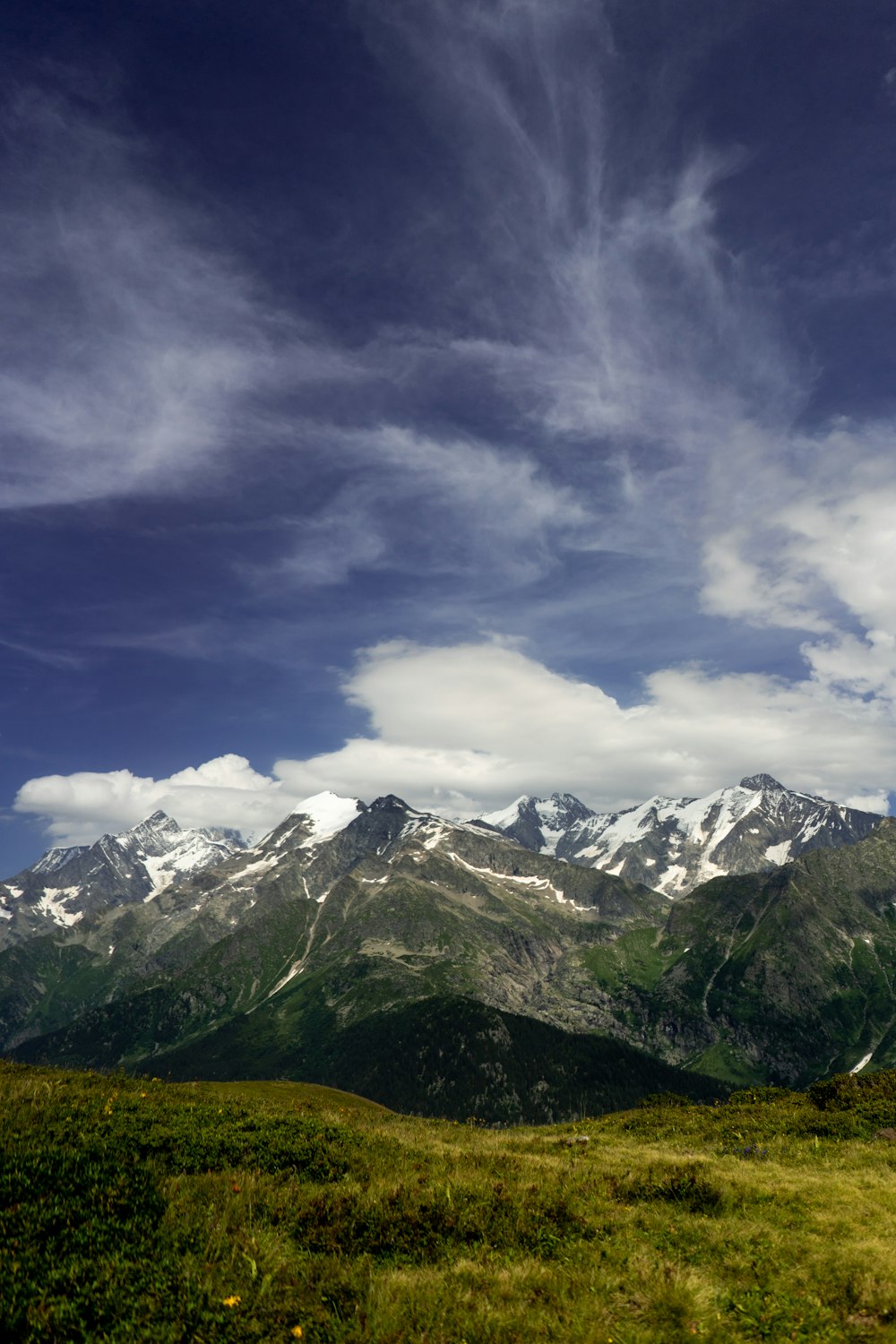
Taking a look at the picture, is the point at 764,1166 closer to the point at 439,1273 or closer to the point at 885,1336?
the point at 885,1336

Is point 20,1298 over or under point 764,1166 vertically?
over

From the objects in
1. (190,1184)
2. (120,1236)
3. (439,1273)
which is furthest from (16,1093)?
(439,1273)

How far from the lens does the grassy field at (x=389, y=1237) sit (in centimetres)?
1049

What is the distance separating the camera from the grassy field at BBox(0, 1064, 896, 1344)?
1049 centimetres

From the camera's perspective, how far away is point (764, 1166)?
22719mm

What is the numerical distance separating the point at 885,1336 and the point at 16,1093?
21640 mm

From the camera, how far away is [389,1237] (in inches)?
540

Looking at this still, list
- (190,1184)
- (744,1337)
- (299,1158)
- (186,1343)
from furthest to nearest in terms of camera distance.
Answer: (299,1158)
(190,1184)
(744,1337)
(186,1343)

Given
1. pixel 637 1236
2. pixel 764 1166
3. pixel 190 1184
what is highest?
pixel 190 1184

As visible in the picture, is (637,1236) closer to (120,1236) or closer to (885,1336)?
(885,1336)

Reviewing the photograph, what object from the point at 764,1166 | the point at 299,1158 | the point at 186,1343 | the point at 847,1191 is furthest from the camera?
the point at 764,1166

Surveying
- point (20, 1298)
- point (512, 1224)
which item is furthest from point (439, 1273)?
point (20, 1298)

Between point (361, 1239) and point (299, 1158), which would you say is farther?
point (299, 1158)

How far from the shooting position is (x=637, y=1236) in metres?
14.7
